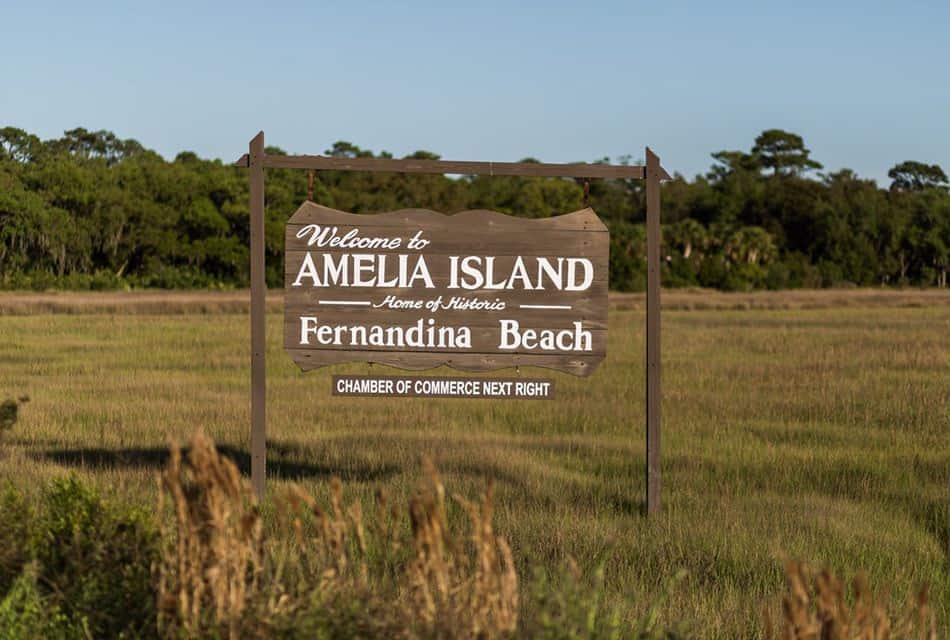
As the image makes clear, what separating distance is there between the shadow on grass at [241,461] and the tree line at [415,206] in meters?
50.2

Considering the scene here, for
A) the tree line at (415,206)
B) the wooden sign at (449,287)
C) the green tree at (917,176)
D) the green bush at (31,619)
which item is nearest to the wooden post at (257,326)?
the wooden sign at (449,287)

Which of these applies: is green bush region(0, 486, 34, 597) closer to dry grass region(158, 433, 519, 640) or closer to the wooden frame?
dry grass region(158, 433, 519, 640)

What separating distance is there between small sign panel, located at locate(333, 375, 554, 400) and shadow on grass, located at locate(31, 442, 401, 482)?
1.34 m

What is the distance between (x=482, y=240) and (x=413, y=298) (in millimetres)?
657

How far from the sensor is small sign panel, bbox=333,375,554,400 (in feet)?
26.9

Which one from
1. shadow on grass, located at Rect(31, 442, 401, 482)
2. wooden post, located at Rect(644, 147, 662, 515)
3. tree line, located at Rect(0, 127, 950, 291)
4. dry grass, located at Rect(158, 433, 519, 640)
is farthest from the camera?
tree line, located at Rect(0, 127, 950, 291)

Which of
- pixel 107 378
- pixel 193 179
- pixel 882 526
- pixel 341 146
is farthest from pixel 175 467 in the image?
pixel 341 146

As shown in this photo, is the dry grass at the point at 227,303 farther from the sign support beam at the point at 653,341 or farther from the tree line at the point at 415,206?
the sign support beam at the point at 653,341

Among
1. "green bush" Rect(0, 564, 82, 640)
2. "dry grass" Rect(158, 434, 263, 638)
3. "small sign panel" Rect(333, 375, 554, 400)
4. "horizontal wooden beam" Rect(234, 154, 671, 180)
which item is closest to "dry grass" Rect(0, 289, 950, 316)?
"horizontal wooden beam" Rect(234, 154, 671, 180)

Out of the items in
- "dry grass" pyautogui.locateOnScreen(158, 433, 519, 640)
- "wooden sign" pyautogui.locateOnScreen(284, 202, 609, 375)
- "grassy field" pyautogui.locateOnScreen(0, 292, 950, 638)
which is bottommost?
"grassy field" pyautogui.locateOnScreen(0, 292, 950, 638)

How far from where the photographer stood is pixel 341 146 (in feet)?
380

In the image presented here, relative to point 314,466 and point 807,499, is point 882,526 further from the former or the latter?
point 314,466

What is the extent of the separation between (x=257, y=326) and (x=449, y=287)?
1456 millimetres

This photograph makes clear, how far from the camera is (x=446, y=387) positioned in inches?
323
